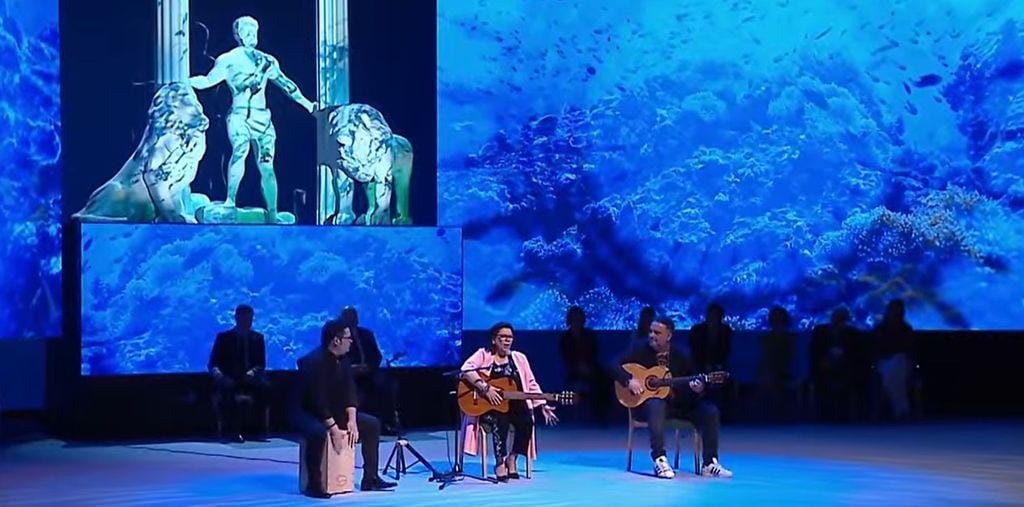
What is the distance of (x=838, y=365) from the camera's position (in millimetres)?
12484

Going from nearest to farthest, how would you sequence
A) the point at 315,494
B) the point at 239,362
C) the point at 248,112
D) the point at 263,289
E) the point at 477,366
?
1. the point at 315,494
2. the point at 477,366
3. the point at 239,362
4. the point at 263,289
5. the point at 248,112

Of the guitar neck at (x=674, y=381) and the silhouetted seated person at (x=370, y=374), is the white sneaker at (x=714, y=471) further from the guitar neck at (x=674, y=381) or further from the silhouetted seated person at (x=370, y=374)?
the silhouetted seated person at (x=370, y=374)

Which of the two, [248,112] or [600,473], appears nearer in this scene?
[600,473]

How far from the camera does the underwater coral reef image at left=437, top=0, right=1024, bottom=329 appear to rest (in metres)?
12.9

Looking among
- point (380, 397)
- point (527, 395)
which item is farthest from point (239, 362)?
point (527, 395)

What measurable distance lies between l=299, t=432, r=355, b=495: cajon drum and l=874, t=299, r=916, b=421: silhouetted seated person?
234 inches

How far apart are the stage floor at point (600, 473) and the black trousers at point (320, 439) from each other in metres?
0.20

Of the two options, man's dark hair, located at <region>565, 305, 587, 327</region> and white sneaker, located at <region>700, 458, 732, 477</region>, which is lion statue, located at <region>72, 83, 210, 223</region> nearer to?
man's dark hair, located at <region>565, 305, 587, 327</region>

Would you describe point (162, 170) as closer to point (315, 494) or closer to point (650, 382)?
point (315, 494)

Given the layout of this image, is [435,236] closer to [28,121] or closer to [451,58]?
[451,58]

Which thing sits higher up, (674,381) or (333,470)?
(674,381)

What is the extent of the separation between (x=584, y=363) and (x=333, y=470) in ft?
15.0

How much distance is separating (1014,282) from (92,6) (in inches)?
318

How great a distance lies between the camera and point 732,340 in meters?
13.6
